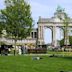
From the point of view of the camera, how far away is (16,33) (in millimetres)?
57281

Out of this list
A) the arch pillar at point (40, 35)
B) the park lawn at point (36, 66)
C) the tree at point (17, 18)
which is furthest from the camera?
the arch pillar at point (40, 35)

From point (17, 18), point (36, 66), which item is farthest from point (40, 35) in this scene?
point (36, 66)

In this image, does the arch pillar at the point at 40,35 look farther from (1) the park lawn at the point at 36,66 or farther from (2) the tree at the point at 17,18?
(1) the park lawn at the point at 36,66

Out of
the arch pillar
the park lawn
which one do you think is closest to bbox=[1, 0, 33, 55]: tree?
A: the park lawn

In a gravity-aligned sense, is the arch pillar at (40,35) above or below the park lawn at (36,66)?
above

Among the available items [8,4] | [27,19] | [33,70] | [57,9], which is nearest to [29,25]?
[27,19]

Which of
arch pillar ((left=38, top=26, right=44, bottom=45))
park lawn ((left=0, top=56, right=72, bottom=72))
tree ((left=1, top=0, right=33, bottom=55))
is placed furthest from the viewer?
arch pillar ((left=38, top=26, right=44, bottom=45))

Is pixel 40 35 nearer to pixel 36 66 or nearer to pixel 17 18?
pixel 17 18

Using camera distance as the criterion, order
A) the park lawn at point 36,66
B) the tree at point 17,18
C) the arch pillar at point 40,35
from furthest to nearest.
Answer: the arch pillar at point 40,35 → the tree at point 17,18 → the park lawn at point 36,66

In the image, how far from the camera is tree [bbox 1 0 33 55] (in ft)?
185

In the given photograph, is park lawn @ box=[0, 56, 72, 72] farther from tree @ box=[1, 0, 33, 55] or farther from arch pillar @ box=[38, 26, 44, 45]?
arch pillar @ box=[38, 26, 44, 45]

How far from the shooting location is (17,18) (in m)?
56.1


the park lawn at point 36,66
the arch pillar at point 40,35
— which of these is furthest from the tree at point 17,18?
the arch pillar at point 40,35

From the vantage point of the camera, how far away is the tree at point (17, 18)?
56.3 m
